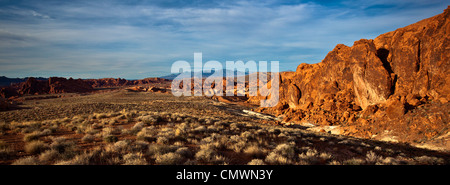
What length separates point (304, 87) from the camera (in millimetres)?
32781

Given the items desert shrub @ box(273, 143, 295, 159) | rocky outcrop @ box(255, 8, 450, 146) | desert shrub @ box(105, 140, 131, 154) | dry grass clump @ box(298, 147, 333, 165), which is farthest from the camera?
rocky outcrop @ box(255, 8, 450, 146)

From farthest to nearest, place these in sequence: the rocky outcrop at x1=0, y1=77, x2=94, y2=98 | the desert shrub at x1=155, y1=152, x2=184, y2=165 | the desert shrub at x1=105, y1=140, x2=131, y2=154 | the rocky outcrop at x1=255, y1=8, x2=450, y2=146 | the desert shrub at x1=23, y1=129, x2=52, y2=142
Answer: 1. the rocky outcrop at x1=0, y1=77, x2=94, y2=98
2. the rocky outcrop at x1=255, y1=8, x2=450, y2=146
3. the desert shrub at x1=23, y1=129, x2=52, y2=142
4. the desert shrub at x1=105, y1=140, x2=131, y2=154
5. the desert shrub at x1=155, y1=152, x2=184, y2=165

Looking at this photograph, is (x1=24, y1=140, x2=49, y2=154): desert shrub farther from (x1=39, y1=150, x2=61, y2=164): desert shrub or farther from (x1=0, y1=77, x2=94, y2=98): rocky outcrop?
(x1=0, y1=77, x2=94, y2=98): rocky outcrop

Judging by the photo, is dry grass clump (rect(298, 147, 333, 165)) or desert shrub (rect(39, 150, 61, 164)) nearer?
desert shrub (rect(39, 150, 61, 164))

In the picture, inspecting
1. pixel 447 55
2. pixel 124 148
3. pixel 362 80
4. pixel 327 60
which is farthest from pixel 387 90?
pixel 124 148

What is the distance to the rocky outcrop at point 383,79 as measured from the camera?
52.8 feet

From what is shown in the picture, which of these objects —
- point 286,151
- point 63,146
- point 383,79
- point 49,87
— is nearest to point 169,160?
point 286,151

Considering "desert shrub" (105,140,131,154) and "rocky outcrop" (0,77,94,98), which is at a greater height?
"rocky outcrop" (0,77,94,98)

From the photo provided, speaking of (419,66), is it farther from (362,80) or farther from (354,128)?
(354,128)

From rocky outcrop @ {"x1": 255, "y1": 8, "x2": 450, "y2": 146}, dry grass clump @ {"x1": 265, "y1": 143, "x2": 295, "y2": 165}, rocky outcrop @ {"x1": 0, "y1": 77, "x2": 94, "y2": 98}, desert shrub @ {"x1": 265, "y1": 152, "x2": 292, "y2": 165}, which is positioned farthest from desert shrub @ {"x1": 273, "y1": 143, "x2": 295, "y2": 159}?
rocky outcrop @ {"x1": 0, "y1": 77, "x2": 94, "y2": 98}

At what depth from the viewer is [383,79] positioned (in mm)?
19469

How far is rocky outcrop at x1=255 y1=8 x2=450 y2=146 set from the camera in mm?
16094

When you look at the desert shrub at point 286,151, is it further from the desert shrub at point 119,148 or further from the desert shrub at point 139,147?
the desert shrub at point 119,148

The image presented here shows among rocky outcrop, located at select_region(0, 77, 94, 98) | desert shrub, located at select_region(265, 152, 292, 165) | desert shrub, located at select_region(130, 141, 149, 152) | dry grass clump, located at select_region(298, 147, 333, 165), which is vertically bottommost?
dry grass clump, located at select_region(298, 147, 333, 165)
